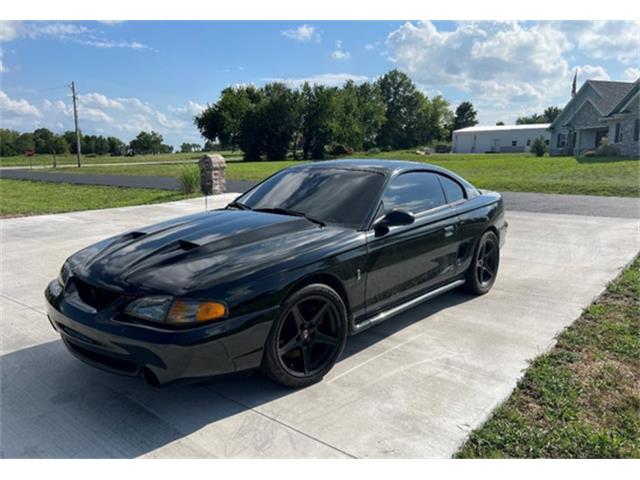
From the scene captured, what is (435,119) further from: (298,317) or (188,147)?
(298,317)

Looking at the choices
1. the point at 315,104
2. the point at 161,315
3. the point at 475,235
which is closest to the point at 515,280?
the point at 475,235

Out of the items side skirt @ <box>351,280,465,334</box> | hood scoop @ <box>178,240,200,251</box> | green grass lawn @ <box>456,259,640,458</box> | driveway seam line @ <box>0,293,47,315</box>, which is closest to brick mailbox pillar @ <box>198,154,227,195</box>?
driveway seam line @ <box>0,293,47,315</box>

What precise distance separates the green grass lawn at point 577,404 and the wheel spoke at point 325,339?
3.50 feet

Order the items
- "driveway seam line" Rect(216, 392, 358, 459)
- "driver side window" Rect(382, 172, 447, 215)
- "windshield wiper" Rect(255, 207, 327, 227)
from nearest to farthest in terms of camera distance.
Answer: "driveway seam line" Rect(216, 392, 358, 459) < "windshield wiper" Rect(255, 207, 327, 227) < "driver side window" Rect(382, 172, 447, 215)

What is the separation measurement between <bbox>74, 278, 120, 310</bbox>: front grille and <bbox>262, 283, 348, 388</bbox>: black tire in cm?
98

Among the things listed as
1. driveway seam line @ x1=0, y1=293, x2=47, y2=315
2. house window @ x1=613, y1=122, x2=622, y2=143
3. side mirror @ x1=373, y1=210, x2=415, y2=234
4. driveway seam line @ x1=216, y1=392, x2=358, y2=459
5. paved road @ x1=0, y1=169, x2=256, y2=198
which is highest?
house window @ x1=613, y1=122, x2=622, y2=143

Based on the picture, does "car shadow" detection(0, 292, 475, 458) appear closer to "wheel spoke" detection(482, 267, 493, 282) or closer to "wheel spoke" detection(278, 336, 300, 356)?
"wheel spoke" detection(278, 336, 300, 356)

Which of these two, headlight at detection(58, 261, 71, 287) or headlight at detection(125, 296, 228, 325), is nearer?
headlight at detection(125, 296, 228, 325)

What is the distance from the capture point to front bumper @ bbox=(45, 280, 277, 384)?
8.68 ft

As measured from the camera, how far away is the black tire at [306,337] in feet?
9.90

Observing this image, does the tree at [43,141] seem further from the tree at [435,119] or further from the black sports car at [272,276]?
the black sports car at [272,276]

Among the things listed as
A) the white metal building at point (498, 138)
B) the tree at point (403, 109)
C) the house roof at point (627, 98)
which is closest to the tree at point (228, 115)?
the tree at point (403, 109)

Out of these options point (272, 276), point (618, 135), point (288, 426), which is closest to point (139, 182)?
point (272, 276)

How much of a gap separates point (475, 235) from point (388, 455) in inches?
112
